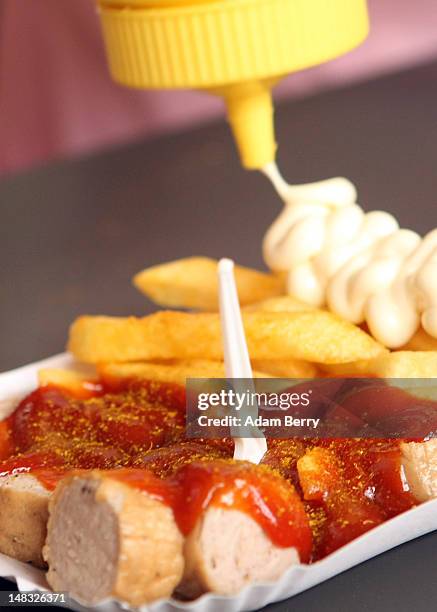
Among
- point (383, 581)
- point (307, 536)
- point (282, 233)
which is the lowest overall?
point (383, 581)

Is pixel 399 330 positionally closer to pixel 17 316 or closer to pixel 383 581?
pixel 383 581

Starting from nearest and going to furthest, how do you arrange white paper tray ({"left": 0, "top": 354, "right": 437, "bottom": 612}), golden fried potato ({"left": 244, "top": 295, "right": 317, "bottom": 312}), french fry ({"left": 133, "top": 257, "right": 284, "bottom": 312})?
white paper tray ({"left": 0, "top": 354, "right": 437, "bottom": 612}) < golden fried potato ({"left": 244, "top": 295, "right": 317, "bottom": 312}) < french fry ({"left": 133, "top": 257, "right": 284, "bottom": 312})

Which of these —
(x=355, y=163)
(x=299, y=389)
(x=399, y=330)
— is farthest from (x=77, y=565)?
(x=355, y=163)

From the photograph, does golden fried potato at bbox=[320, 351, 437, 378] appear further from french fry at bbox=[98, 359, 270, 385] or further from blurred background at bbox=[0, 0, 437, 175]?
blurred background at bbox=[0, 0, 437, 175]

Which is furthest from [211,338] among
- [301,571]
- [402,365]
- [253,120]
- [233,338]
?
[301,571]

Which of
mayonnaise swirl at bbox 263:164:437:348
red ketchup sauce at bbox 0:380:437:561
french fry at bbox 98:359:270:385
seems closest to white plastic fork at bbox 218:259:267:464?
red ketchup sauce at bbox 0:380:437:561

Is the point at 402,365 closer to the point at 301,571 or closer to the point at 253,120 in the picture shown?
the point at 301,571
